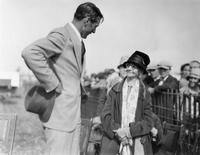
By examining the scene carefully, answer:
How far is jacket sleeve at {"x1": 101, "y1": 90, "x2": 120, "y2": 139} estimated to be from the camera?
317 centimetres

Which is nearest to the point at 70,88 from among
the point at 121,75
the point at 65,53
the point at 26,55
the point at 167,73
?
the point at 65,53

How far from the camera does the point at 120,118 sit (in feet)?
10.5

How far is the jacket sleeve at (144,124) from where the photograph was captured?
3084 mm

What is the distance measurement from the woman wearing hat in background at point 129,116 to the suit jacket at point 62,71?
732mm

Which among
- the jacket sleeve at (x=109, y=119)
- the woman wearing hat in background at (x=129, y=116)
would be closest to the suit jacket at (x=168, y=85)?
the woman wearing hat in background at (x=129, y=116)

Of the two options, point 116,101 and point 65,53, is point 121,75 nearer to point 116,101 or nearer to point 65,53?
point 116,101

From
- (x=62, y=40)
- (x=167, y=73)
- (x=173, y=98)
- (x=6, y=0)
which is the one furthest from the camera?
(x=167, y=73)

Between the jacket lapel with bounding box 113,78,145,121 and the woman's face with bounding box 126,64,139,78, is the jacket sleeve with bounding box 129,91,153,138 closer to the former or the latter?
the jacket lapel with bounding box 113,78,145,121

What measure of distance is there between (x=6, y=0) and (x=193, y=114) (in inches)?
113

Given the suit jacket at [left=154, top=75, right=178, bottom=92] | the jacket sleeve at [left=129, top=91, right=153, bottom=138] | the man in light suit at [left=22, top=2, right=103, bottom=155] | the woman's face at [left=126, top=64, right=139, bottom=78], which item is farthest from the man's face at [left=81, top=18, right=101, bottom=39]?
the suit jacket at [left=154, top=75, right=178, bottom=92]

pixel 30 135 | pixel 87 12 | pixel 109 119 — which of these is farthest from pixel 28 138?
pixel 87 12

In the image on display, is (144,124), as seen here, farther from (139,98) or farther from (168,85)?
(168,85)

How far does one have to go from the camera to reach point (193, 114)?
4785 mm

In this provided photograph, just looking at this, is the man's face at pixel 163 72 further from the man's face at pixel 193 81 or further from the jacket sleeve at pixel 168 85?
the man's face at pixel 193 81
